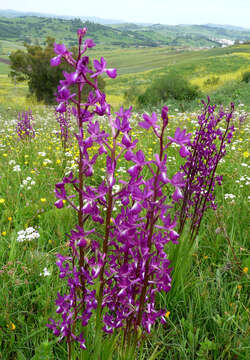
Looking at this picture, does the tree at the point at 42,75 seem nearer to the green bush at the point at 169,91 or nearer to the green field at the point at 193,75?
the green field at the point at 193,75

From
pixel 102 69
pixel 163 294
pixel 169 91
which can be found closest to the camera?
pixel 102 69

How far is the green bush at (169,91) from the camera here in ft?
65.3

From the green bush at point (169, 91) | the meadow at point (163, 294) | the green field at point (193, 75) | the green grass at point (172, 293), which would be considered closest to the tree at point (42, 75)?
the green field at point (193, 75)

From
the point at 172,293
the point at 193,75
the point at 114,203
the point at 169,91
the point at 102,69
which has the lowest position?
the point at 169,91

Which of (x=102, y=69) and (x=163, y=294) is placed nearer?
(x=102, y=69)

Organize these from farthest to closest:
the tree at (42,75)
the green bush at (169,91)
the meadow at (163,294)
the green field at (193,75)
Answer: the tree at (42,75) → the green field at (193,75) → the green bush at (169,91) → the meadow at (163,294)

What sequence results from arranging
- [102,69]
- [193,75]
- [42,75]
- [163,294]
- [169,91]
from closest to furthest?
1. [102,69]
2. [163,294]
3. [169,91]
4. [42,75]
5. [193,75]

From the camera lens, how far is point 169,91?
20.5 metres

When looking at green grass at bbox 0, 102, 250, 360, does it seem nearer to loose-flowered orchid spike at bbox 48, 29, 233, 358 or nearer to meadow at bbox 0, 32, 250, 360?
meadow at bbox 0, 32, 250, 360

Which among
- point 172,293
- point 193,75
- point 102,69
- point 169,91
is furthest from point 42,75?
point 102,69

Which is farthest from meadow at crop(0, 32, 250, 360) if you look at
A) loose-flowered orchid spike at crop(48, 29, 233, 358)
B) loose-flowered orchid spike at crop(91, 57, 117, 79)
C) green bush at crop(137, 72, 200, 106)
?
green bush at crop(137, 72, 200, 106)

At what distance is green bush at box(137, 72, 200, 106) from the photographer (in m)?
19.9

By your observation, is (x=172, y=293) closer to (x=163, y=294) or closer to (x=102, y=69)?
(x=163, y=294)

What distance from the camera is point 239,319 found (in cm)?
227
